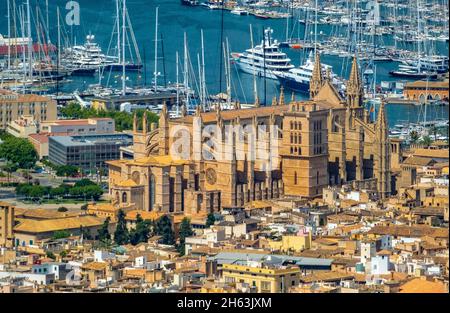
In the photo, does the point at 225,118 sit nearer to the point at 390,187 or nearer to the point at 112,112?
the point at 390,187

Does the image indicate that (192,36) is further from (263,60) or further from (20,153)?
(20,153)

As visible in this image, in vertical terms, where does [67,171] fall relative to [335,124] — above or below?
below

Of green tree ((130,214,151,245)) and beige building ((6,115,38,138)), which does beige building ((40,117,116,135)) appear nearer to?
beige building ((6,115,38,138))

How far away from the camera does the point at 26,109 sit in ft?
213

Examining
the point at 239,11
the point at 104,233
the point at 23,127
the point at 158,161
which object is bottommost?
the point at 104,233

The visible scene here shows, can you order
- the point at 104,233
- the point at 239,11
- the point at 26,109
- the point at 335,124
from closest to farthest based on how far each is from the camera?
the point at 104,233, the point at 335,124, the point at 26,109, the point at 239,11

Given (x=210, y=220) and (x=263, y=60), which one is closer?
(x=210, y=220)

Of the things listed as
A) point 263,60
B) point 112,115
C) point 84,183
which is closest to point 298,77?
point 263,60

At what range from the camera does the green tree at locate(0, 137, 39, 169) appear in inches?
2235

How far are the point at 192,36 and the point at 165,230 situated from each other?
42635 millimetres

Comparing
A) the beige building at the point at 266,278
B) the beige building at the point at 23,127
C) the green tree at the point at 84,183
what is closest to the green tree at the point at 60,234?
the green tree at the point at 84,183

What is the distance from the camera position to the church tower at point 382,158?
2003 inches

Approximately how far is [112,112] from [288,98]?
10.2 m

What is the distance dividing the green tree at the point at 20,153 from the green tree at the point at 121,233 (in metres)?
10.7
